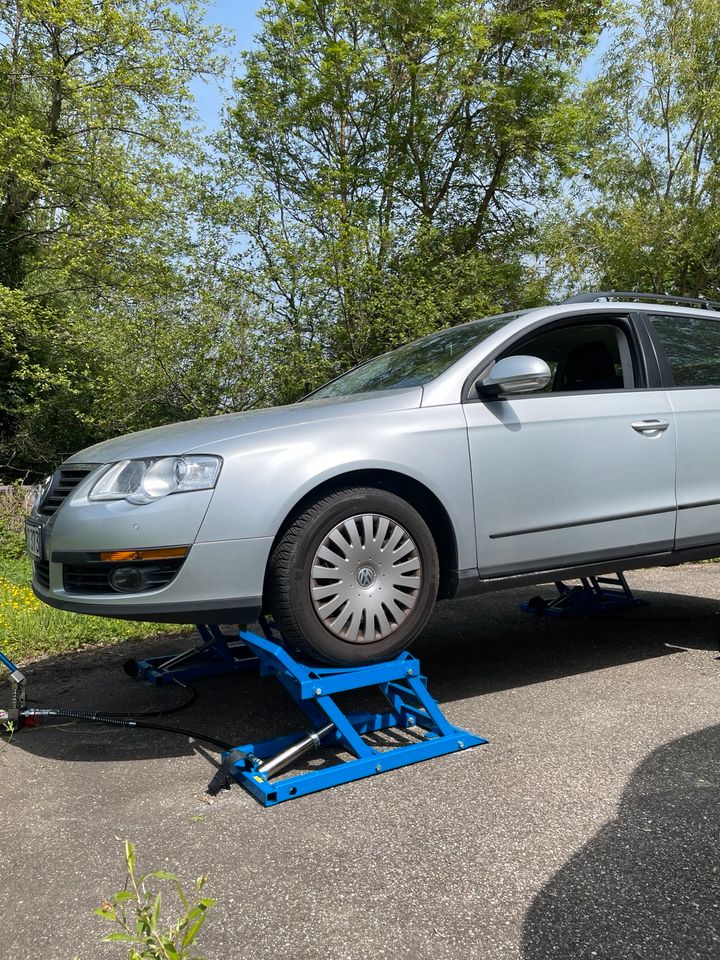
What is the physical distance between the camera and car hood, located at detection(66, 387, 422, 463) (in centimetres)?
313

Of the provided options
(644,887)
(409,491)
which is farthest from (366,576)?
(644,887)

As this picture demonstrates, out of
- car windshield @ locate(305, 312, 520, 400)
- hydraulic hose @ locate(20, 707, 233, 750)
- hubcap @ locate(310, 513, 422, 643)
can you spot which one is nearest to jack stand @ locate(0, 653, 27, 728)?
hydraulic hose @ locate(20, 707, 233, 750)

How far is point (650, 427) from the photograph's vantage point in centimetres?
392

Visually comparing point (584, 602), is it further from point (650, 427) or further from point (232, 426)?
point (232, 426)

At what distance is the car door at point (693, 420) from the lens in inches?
158

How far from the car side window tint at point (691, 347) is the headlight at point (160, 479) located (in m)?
2.53

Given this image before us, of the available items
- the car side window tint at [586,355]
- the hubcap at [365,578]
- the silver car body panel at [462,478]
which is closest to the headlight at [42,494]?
the silver car body panel at [462,478]

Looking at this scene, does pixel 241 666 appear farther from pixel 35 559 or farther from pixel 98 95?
pixel 98 95

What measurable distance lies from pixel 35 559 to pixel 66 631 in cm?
199

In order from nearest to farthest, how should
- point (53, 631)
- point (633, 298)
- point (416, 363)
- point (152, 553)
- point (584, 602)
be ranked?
point (152, 553), point (416, 363), point (633, 298), point (53, 631), point (584, 602)

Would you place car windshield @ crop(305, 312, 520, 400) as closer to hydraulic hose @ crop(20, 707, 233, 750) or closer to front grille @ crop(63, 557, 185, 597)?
front grille @ crop(63, 557, 185, 597)

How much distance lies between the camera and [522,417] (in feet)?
11.8

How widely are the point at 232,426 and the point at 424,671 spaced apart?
1.84m

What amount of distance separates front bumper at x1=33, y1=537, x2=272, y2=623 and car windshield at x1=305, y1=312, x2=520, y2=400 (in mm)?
1162
